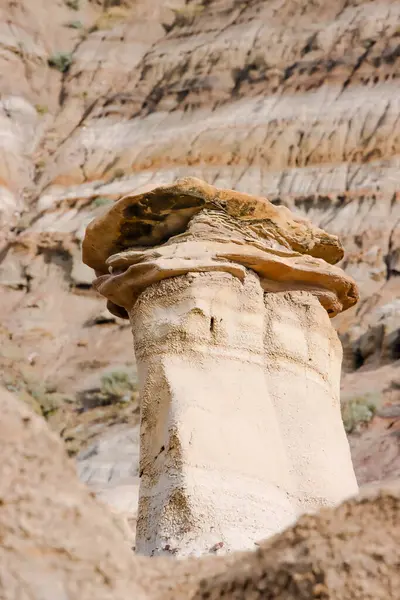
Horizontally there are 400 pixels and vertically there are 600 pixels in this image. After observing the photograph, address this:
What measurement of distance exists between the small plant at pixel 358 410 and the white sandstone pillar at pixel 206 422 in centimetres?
898

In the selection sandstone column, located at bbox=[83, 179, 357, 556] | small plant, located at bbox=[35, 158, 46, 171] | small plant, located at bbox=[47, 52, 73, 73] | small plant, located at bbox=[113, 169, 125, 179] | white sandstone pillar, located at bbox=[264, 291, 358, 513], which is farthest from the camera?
small plant, located at bbox=[47, 52, 73, 73]

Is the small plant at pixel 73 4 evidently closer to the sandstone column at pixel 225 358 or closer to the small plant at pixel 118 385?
the small plant at pixel 118 385

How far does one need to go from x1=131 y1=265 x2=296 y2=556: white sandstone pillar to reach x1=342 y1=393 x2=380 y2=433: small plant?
8.98 metres

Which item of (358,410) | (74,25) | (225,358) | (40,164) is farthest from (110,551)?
(74,25)

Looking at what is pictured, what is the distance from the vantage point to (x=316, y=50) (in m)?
29.5

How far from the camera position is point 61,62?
35.1 metres

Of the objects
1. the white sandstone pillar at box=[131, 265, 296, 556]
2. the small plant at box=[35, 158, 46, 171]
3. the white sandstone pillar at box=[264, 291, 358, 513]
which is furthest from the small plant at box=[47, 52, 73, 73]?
the white sandstone pillar at box=[131, 265, 296, 556]

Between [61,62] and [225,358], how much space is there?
98.9ft

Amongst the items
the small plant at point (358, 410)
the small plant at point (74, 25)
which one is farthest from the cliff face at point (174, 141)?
the small plant at point (358, 410)

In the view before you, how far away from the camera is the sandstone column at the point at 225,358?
596 centimetres

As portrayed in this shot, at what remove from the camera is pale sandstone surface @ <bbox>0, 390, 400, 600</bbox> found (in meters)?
2.42

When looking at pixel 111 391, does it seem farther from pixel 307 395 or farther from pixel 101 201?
pixel 307 395

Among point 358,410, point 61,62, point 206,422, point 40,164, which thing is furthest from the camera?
point 61,62

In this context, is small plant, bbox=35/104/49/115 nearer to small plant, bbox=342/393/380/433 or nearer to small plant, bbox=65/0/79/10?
small plant, bbox=65/0/79/10
